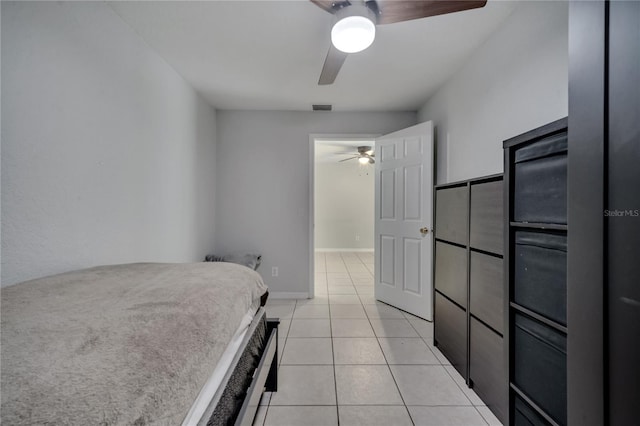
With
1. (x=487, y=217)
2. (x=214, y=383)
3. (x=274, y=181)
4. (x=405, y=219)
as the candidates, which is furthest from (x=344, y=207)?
(x=214, y=383)

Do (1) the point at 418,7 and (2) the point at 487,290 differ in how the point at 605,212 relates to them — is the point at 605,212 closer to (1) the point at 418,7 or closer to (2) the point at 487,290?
(2) the point at 487,290

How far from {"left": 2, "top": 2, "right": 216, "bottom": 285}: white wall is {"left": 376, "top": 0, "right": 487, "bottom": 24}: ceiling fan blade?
163 centimetres

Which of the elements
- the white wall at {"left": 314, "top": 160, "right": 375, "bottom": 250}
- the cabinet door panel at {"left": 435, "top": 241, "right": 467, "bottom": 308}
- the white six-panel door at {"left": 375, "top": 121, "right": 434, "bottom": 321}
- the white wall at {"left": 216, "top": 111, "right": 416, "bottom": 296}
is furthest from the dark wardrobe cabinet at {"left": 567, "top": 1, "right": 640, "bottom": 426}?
the white wall at {"left": 314, "top": 160, "right": 375, "bottom": 250}

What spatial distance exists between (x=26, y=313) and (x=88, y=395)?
1.71 ft

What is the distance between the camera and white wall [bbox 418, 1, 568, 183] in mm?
1396

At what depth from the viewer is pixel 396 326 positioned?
2.62 m

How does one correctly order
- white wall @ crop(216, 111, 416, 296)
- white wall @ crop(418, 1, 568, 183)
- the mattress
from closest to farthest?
the mattress < white wall @ crop(418, 1, 568, 183) < white wall @ crop(216, 111, 416, 296)

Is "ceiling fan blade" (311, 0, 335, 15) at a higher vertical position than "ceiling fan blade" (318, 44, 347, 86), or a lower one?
higher

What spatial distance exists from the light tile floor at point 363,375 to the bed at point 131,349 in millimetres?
607

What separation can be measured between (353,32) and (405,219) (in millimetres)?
2077

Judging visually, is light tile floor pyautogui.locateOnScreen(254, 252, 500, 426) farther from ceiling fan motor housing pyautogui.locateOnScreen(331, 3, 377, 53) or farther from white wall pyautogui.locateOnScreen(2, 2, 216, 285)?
ceiling fan motor housing pyautogui.locateOnScreen(331, 3, 377, 53)

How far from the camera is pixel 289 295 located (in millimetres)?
3455

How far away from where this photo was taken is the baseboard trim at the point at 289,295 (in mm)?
3443

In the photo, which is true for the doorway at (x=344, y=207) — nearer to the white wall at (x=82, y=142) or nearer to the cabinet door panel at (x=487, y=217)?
the white wall at (x=82, y=142)
